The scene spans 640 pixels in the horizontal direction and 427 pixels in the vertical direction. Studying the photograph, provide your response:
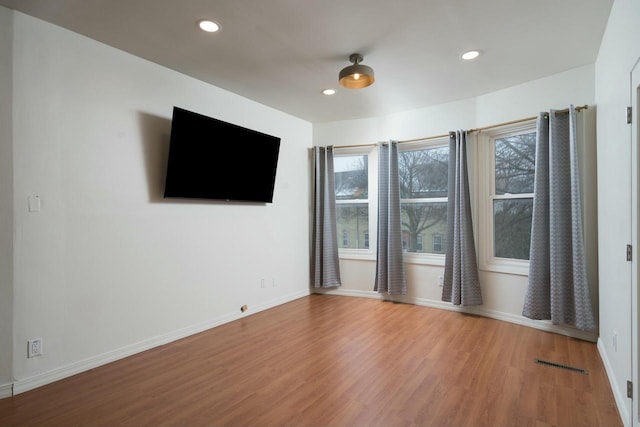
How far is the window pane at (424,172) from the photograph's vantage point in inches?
179

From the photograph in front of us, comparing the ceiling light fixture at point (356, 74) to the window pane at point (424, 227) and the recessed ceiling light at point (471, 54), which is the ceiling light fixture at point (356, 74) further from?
the window pane at point (424, 227)

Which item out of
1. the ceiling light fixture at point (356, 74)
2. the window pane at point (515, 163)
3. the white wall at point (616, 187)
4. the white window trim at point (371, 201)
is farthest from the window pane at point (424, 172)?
the ceiling light fixture at point (356, 74)

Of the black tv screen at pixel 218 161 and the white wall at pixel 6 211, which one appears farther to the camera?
the black tv screen at pixel 218 161

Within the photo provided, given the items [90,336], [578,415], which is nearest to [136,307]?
[90,336]

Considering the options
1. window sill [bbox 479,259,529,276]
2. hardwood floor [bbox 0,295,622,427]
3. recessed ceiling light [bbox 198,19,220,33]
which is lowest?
hardwood floor [bbox 0,295,622,427]

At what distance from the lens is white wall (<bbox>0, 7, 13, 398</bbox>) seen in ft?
7.45

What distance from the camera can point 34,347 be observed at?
2.40 meters

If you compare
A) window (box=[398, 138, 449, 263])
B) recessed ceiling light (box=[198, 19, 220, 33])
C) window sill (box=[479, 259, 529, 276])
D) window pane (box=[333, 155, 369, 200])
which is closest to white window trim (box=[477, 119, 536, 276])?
window sill (box=[479, 259, 529, 276])

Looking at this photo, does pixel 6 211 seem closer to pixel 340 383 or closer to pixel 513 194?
pixel 340 383

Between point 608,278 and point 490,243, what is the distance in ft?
4.82

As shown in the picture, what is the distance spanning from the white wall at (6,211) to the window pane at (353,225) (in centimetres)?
384

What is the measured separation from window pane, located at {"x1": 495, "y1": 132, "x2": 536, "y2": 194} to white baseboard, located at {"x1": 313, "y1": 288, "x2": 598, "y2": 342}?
4.65ft

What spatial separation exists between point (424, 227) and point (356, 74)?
8.11 feet

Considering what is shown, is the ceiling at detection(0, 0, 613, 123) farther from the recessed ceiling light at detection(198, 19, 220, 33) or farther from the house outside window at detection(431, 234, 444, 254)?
the house outside window at detection(431, 234, 444, 254)
